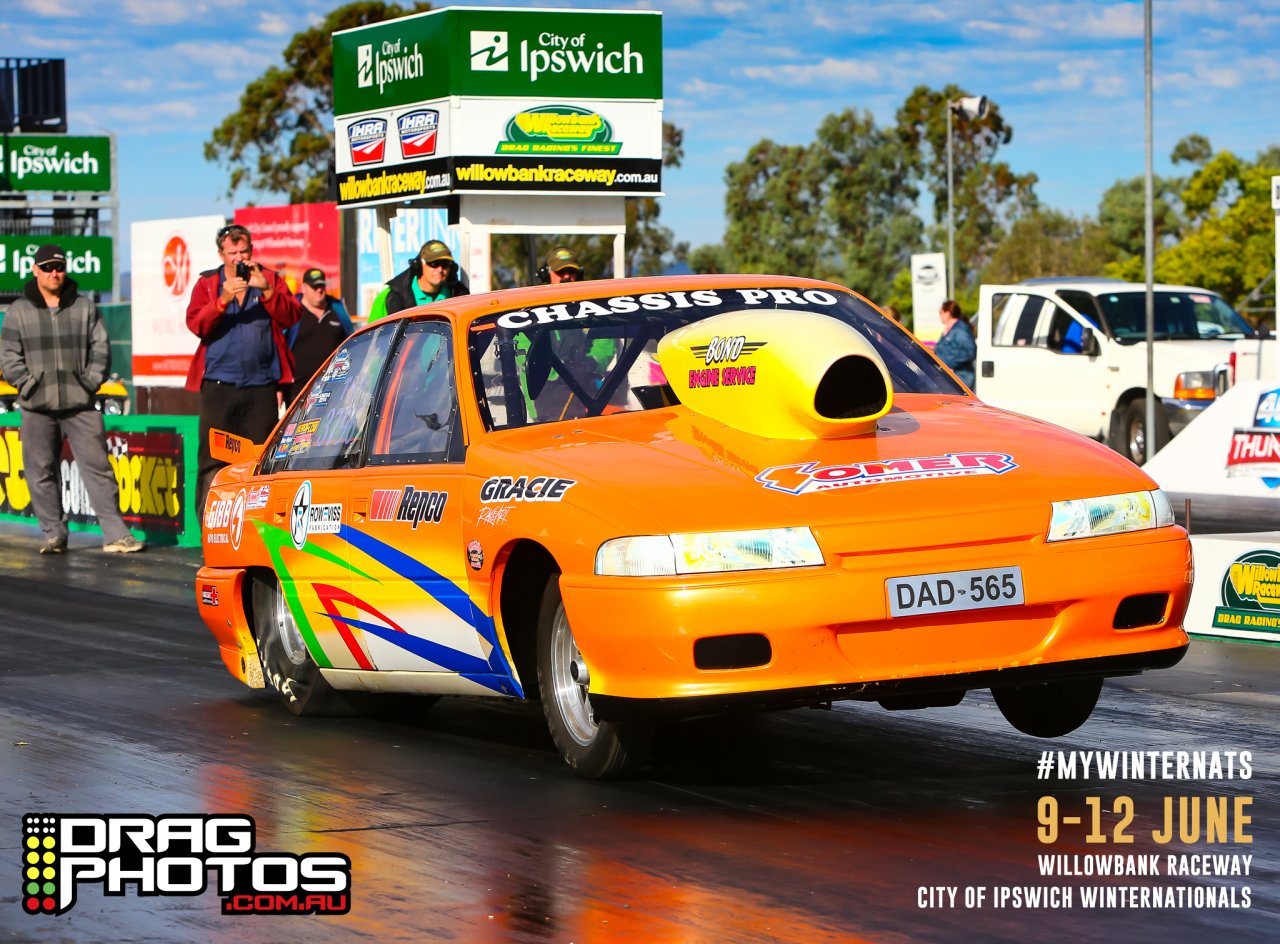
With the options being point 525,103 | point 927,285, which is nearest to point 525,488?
point 525,103

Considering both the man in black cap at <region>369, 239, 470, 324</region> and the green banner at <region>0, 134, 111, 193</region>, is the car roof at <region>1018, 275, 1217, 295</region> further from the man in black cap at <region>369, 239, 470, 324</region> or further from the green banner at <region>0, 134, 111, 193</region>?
the green banner at <region>0, 134, 111, 193</region>

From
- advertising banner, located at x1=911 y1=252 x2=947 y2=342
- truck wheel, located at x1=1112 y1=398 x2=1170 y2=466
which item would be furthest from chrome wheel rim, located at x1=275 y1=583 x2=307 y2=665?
advertising banner, located at x1=911 y1=252 x2=947 y2=342

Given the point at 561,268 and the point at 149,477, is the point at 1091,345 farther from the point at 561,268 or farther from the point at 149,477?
the point at 561,268

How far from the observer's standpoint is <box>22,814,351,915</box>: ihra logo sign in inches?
210

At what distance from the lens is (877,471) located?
6.29 m

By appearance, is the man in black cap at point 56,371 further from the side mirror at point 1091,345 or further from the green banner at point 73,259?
the green banner at point 73,259

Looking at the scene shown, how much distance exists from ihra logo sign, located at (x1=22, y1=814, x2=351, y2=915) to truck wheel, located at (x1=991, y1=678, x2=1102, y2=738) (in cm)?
262

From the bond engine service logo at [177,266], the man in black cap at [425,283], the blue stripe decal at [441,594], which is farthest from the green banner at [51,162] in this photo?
the blue stripe decal at [441,594]

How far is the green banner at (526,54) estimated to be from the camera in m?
21.2

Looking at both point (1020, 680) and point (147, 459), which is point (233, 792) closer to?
point (1020, 680)

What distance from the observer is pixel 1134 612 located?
20.8 ft

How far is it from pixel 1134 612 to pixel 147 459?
39.9 feet

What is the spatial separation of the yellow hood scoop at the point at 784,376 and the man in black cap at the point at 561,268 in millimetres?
4812

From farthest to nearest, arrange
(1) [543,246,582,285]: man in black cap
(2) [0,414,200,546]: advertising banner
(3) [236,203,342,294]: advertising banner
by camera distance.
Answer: (3) [236,203,342,294]: advertising banner, (2) [0,414,200,546]: advertising banner, (1) [543,246,582,285]: man in black cap
